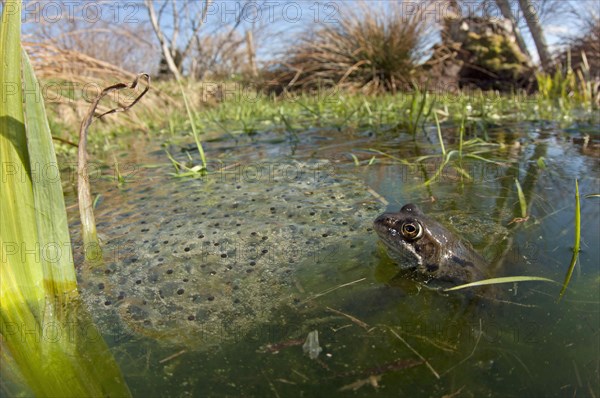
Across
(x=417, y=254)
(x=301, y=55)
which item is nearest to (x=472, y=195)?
(x=417, y=254)

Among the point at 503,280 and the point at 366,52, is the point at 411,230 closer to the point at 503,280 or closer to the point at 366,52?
the point at 503,280

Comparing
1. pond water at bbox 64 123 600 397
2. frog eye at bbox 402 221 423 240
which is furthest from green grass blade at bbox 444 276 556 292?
frog eye at bbox 402 221 423 240

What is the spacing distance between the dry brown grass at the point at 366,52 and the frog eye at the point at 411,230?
7084mm

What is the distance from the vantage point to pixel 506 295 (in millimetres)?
1399

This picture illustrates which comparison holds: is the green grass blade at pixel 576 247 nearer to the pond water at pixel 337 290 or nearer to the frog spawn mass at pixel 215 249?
the pond water at pixel 337 290

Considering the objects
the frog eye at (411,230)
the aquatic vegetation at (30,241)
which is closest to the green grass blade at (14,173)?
the aquatic vegetation at (30,241)

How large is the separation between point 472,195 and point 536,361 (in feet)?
4.03

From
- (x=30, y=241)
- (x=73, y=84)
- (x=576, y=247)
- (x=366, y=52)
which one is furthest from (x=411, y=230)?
(x=366, y=52)

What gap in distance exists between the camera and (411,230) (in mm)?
1559

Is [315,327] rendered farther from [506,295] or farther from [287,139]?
[287,139]

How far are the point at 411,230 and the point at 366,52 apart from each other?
7.56m

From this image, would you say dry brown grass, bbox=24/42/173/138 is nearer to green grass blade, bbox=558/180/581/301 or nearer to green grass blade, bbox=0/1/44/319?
green grass blade, bbox=0/1/44/319

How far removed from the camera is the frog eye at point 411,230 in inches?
61.1

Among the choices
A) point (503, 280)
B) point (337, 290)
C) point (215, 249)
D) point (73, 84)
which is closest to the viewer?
point (503, 280)
